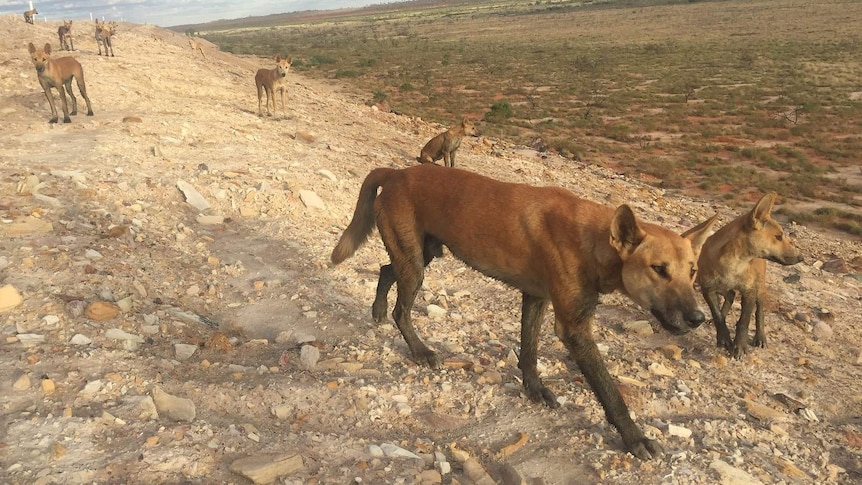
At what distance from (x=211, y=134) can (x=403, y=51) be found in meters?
61.4

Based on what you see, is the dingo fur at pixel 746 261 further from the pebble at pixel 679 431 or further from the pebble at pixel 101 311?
the pebble at pixel 101 311

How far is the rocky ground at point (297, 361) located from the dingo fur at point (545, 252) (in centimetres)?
42

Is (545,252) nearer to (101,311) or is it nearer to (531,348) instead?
(531,348)

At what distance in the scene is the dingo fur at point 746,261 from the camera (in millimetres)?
6273

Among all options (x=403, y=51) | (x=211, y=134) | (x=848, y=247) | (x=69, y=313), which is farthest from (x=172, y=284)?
(x=403, y=51)

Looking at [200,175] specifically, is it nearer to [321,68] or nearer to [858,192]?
[858,192]

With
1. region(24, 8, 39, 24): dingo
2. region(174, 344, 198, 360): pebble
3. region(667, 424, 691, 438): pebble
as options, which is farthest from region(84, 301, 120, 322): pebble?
region(24, 8, 39, 24): dingo

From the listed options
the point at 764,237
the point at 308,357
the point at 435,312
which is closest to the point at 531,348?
the point at 435,312

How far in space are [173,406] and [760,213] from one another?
20.9 ft

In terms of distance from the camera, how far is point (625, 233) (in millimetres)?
3617

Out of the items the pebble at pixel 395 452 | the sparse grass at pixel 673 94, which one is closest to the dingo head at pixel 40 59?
the pebble at pixel 395 452

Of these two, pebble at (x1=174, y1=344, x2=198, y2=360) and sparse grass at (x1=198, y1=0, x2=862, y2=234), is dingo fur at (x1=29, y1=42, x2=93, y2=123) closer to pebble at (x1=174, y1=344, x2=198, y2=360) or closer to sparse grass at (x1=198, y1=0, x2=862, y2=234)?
pebble at (x1=174, y1=344, x2=198, y2=360)

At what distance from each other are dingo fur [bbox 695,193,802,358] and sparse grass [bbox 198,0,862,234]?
1021 centimetres

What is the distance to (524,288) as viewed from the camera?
4.46 metres
